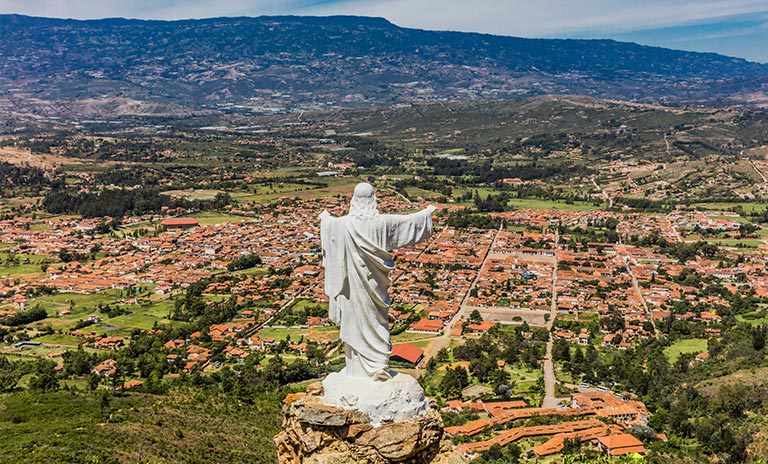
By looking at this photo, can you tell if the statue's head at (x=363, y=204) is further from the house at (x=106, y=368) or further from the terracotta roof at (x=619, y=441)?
the house at (x=106, y=368)

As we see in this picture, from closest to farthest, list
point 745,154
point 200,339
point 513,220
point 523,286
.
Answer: point 200,339 → point 523,286 → point 513,220 → point 745,154

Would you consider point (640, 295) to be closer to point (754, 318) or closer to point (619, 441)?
point (754, 318)

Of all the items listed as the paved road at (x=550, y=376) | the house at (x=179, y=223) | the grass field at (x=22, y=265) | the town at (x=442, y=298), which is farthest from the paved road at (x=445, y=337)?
the house at (x=179, y=223)

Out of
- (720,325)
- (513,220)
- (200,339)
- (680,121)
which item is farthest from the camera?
(680,121)

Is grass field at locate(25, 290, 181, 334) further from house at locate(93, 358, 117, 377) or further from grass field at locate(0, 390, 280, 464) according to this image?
grass field at locate(0, 390, 280, 464)

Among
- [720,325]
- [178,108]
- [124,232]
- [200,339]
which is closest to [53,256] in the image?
[124,232]

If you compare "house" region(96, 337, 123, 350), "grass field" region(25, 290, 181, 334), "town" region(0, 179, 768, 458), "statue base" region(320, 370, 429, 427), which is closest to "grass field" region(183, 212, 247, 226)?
"town" region(0, 179, 768, 458)

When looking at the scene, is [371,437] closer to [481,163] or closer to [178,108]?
[481,163]
